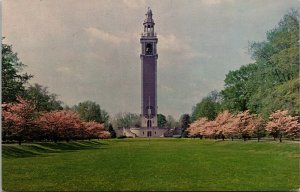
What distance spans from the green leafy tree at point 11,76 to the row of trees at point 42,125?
19 cm

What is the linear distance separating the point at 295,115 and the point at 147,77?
4.03m

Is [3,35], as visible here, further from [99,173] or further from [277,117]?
[277,117]

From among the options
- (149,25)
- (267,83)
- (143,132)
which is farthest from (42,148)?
(267,83)

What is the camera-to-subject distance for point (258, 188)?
1027 centimetres

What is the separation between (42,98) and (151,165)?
296 cm

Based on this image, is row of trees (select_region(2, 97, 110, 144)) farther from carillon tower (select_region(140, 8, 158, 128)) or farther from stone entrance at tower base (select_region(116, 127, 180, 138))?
carillon tower (select_region(140, 8, 158, 128))

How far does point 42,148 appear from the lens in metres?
11.7

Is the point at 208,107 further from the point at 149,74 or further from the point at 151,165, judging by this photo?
the point at 151,165

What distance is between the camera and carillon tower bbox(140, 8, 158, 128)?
38.2ft

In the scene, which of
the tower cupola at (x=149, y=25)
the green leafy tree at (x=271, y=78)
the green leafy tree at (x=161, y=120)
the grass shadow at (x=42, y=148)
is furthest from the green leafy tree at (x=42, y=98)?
the green leafy tree at (x=271, y=78)

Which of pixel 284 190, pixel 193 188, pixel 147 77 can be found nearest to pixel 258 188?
pixel 284 190

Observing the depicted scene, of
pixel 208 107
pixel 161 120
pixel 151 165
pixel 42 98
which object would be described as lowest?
pixel 151 165

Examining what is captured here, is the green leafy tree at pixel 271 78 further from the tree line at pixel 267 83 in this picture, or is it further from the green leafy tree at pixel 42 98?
the green leafy tree at pixel 42 98

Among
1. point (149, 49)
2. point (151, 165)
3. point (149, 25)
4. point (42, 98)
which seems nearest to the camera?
point (151, 165)
